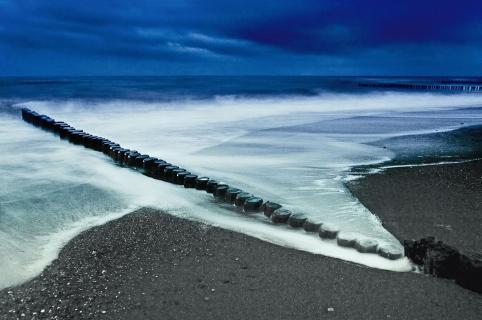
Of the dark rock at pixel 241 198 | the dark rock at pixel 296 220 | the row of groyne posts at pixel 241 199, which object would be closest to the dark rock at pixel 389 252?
the row of groyne posts at pixel 241 199

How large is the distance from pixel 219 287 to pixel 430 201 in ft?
13.2

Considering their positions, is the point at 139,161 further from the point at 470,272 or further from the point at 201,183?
the point at 470,272

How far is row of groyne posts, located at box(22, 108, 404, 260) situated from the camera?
473cm

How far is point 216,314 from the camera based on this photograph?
3.57 m

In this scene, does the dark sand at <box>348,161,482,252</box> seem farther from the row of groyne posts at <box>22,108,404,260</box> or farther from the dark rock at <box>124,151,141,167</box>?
the dark rock at <box>124,151,141,167</box>

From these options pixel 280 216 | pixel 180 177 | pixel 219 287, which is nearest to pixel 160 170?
pixel 180 177

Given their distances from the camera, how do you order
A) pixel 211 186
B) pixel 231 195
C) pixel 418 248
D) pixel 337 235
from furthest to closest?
pixel 211 186 → pixel 231 195 → pixel 337 235 → pixel 418 248

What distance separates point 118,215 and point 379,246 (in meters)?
3.67

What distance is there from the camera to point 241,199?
6453 mm

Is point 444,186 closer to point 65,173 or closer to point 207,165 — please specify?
point 207,165

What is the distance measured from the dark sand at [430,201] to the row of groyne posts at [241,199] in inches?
A: 28.2

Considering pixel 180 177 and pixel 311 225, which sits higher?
pixel 180 177

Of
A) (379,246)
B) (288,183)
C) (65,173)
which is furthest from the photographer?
(65,173)

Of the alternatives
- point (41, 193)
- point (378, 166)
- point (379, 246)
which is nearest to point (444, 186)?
point (378, 166)
